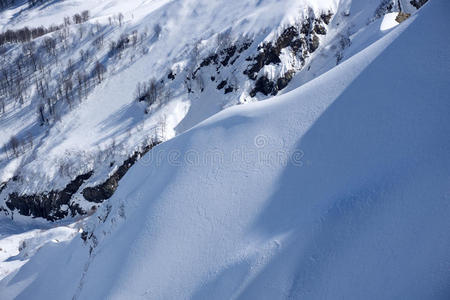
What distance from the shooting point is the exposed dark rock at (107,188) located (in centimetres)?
4309

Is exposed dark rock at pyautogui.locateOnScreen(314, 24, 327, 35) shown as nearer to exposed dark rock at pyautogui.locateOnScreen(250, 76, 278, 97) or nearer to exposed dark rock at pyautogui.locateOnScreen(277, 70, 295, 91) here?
exposed dark rock at pyautogui.locateOnScreen(277, 70, 295, 91)

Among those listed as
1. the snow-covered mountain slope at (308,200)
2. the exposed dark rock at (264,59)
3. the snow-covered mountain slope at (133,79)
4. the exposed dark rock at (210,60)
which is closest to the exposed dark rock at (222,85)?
the snow-covered mountain slope at (133,79)

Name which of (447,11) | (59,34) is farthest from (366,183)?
(59,34)

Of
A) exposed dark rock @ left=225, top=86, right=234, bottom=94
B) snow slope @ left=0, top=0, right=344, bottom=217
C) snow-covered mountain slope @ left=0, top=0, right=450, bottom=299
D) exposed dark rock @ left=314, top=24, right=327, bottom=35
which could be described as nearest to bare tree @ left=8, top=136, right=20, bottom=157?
snow slope @ left=0, top=0, right=344, bottom=217

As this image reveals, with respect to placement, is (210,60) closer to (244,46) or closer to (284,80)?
(244,46)

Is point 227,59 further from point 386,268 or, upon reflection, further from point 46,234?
point 386,268

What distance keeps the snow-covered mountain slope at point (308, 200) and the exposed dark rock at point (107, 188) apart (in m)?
21.7

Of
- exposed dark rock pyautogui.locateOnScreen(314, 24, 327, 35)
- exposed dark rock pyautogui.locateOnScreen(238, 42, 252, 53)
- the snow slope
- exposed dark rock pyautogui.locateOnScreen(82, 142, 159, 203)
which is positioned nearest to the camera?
exposed dark rock pyautogui.locateOnScreen(82, 142, 159, 203)

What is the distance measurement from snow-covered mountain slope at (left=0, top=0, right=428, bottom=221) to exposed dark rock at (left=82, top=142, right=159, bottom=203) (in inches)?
5.6

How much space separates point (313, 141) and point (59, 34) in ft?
230

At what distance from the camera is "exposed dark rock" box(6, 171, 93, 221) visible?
144ft

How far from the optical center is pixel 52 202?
4394 centimetres

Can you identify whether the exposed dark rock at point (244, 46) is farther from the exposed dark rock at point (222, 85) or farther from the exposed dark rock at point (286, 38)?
the exposed dark rock at point (222, 85)

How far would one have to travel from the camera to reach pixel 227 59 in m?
53.1
